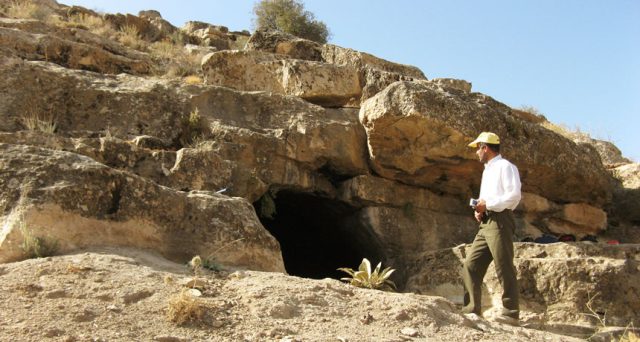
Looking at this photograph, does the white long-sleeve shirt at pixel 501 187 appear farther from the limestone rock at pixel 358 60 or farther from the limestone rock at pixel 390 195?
the limestone rock at pixel 358 60

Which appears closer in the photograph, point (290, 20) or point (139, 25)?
point (139, 25)

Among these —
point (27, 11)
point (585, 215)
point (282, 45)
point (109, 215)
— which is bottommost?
point (109, 215)

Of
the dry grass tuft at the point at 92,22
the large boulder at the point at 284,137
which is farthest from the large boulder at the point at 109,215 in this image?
→ the dry grass tuft at the point at 92,22

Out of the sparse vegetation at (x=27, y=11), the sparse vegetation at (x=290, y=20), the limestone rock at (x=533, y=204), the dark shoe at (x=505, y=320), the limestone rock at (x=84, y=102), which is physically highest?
the sparse vegetation at (x=290, y=20)

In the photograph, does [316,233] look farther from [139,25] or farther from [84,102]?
[139,25]

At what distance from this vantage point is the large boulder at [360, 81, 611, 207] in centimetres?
729

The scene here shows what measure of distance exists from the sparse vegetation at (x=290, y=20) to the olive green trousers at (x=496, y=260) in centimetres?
1770

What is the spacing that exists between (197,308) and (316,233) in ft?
18.8

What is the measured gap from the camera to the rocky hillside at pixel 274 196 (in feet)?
12.9

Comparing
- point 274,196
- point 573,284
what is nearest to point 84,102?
point 274,196

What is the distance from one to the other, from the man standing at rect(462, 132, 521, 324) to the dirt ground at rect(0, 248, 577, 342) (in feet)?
2.08

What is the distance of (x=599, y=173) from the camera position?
8.59 metres

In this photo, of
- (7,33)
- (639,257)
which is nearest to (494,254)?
(639,257)

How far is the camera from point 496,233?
5.05 meters
